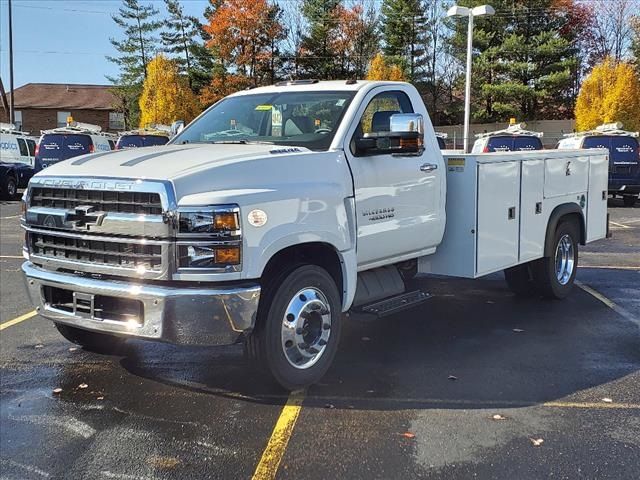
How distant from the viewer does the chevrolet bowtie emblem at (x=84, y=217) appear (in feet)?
14.0

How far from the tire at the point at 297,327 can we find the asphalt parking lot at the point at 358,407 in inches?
8.1


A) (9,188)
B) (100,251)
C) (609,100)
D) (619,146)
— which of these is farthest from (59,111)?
(100,251)

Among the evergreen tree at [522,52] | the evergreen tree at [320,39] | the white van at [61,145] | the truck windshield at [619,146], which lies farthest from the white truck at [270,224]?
the evergreen tree at [320,39]

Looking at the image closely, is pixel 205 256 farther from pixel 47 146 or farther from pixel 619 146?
pixel 47 146

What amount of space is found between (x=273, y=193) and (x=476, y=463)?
1965 mm

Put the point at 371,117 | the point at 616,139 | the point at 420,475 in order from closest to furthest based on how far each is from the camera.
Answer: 1. the point at 420,475
2. the point at 371,117
3. the point at 616,139

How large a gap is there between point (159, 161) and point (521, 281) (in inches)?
191

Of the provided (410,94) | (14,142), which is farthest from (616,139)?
(14,142)

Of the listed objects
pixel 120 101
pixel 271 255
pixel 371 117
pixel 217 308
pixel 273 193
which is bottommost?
pixel 217 308

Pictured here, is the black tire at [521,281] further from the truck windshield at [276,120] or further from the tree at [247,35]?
the tree at [247,35]

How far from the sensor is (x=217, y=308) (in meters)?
4.09

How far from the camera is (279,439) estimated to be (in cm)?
407

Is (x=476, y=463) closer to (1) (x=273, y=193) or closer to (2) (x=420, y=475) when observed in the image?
(2) (x=420, y=475)

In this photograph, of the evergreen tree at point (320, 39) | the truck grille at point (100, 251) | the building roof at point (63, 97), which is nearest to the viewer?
the truck grille at point (100, 251)
